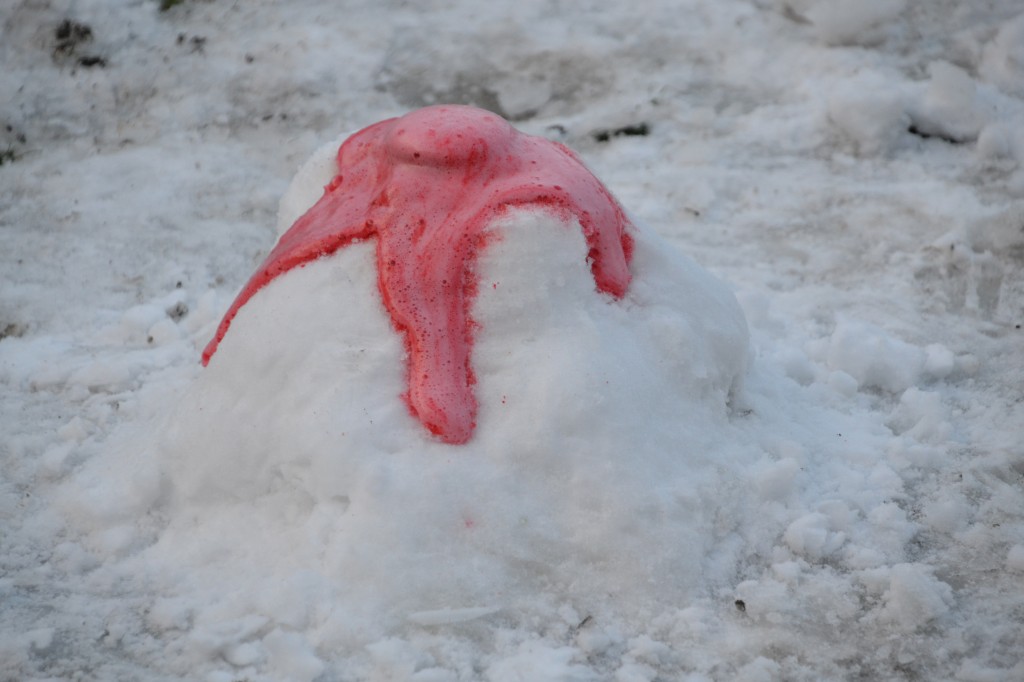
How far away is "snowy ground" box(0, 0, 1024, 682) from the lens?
2.13m

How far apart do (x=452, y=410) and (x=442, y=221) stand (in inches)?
15.8

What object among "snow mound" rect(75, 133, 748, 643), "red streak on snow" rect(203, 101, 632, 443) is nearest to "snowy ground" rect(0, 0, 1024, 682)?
"snow mound" rect(75, 133, 748, 643)

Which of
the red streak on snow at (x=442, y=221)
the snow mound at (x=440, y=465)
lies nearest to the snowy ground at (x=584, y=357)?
the snow mound at (x=440, y=465)

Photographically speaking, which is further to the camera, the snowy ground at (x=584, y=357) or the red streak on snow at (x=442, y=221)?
the red streak on snow at (x=442, y=221)

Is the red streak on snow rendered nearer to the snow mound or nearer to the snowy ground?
the snow mound

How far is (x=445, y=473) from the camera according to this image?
218 centimetres

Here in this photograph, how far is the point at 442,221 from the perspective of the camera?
7.58ft

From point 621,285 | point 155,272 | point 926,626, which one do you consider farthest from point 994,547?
point 155,272

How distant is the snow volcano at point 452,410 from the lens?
7.12ft

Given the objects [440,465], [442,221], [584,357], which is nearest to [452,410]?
[440,465]

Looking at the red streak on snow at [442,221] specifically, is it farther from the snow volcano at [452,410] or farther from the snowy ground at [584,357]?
the snowy ground at [584,357]

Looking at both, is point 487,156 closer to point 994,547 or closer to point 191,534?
point 191,534

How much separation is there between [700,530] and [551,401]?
0.42 meters

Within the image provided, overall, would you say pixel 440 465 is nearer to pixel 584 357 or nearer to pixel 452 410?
pixel 452 410
